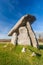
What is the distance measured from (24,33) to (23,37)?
23.8 inches

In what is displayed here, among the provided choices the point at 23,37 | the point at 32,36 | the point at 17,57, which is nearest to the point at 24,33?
the point at 23,37

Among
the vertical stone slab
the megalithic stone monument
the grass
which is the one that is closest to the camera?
the grass

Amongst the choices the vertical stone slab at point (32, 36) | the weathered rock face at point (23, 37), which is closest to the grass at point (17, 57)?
the vertical stone slab at point (32, 36)

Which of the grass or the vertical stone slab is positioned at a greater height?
the vertical stone slab

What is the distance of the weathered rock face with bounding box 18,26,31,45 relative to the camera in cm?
2169

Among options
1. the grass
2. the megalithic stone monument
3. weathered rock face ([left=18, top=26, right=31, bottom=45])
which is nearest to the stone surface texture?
the megalithic stone monument

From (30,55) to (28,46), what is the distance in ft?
9.53

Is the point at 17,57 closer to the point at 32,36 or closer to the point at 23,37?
the point at 23,37

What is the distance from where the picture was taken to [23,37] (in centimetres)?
2191

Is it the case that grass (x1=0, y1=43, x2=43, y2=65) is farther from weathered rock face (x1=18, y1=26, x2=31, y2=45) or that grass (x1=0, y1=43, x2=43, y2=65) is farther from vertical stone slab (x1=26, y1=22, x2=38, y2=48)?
weathered rock face (x1=18, y1=26, x2=31, y2=45)

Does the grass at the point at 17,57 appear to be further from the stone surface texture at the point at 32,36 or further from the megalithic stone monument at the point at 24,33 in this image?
the megalithic stone monument at the point at 24,33

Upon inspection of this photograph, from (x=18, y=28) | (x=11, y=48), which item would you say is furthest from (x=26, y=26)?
(x=11, y=48)

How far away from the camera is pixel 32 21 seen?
24.5 meters

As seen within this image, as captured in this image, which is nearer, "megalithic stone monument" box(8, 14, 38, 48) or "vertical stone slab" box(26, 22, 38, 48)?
"vertical stone slab" box(26, 22, 38, 48)
